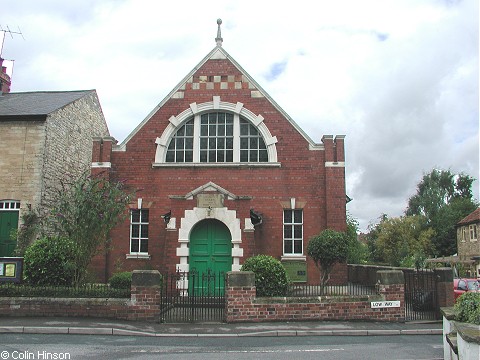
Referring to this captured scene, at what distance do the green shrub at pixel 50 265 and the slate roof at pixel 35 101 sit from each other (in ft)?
25.9

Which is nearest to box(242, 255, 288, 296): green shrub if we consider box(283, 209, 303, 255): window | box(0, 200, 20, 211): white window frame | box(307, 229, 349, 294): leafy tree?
box(307, 229, 349, 294): leafy tree

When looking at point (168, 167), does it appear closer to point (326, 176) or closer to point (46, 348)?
point (326, 176)

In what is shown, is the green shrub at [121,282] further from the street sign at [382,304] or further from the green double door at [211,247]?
the street sign at [382,304]

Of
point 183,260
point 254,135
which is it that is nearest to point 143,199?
point 183,260

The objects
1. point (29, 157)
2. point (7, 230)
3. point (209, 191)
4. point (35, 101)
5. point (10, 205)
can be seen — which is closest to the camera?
point (209, 191)

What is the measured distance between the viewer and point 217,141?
65.1ft

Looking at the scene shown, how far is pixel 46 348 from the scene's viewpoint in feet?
31.6

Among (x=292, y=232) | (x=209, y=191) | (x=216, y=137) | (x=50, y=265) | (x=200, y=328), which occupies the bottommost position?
(x=200, y=328)

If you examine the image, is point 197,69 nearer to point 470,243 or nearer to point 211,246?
point 211,246

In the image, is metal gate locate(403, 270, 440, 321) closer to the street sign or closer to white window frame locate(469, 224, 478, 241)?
the street sign

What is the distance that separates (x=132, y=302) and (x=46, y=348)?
11.6 ft

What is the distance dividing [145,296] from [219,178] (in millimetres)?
7297

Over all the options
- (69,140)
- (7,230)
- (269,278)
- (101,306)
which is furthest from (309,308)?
(69,140)

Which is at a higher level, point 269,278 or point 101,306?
point 269,278
